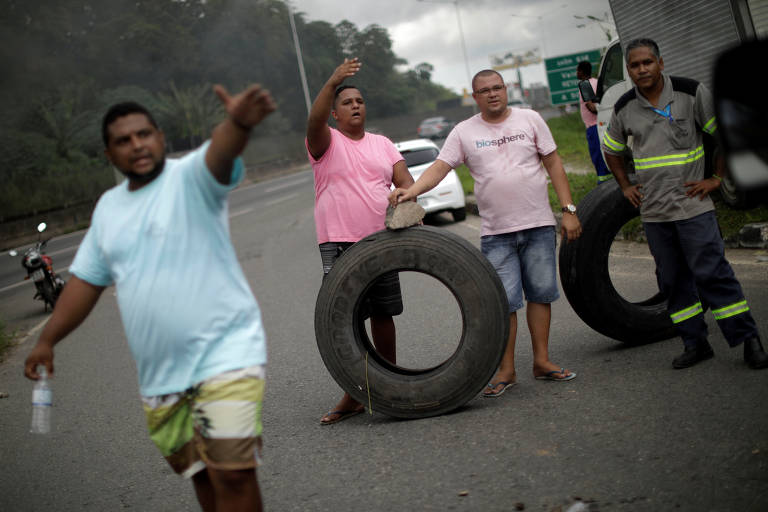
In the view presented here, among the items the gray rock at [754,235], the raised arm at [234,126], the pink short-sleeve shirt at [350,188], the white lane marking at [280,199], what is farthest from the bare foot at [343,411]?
the white lane marking at [280,199]

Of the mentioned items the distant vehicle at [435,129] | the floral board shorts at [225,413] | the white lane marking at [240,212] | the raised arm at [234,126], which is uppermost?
the distant vehicle at [435,129]

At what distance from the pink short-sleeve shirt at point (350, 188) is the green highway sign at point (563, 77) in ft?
72.9

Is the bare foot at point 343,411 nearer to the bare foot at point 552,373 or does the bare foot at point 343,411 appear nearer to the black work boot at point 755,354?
the bare foot at point 552,373

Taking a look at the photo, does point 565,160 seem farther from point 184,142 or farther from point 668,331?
point 184,142

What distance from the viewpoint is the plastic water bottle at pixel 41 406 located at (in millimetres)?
3107

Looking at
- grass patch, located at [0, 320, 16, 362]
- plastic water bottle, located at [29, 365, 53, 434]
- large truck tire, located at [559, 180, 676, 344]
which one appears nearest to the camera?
plastic water bottle, located at [29, 365, 53, 434]

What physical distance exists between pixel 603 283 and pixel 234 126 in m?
3.80

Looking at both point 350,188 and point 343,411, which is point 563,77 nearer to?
point 350,188

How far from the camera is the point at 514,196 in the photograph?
17.4 ft

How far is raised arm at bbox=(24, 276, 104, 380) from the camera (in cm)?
317

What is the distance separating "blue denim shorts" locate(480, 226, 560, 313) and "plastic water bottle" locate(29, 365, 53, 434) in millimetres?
3032

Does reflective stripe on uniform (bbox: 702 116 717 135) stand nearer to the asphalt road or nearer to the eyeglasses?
the eyeglasses

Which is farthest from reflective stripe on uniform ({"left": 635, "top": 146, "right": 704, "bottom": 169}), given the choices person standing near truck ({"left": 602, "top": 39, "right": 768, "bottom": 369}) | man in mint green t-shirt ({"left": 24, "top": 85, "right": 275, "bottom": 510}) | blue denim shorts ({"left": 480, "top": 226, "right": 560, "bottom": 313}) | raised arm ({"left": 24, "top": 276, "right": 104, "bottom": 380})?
raised arm ({"left": 24, "top": 276, "right": 104, "bottom": 380})

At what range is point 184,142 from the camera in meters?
66.9
